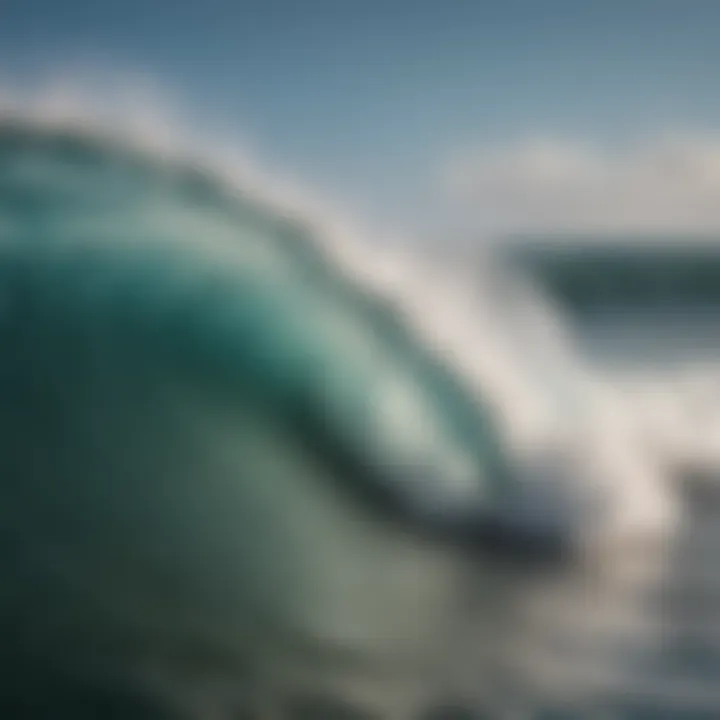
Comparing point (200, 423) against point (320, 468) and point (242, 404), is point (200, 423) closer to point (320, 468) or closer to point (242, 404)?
point (242, 404)

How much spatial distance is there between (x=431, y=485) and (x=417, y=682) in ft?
0.89

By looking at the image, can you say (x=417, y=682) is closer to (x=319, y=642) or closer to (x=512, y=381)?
(x=319, y=642)

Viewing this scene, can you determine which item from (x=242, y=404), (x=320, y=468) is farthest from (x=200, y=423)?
(x=320, y=468)

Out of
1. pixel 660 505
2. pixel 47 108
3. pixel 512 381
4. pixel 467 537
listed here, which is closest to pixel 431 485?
pixel 467 537

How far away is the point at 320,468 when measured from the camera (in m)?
1.66

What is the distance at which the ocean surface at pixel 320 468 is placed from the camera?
61.7 inches

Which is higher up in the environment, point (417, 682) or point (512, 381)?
point (512, 381)

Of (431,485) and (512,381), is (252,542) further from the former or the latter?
(512,381)

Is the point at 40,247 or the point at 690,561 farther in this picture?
the point at 40,247

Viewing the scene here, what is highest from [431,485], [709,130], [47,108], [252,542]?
[709,130]

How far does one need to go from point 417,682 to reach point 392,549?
0.19 metres

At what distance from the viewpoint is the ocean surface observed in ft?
5.14

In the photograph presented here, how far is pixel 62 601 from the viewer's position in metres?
1.62

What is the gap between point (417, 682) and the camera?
1560mm
